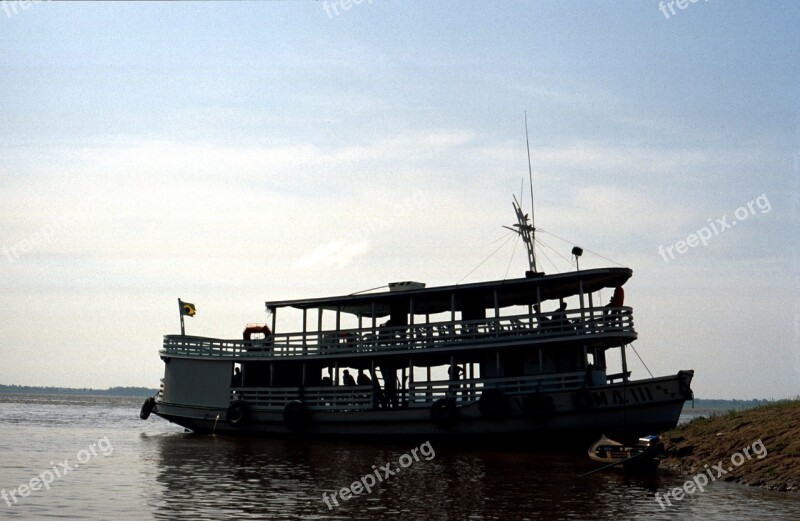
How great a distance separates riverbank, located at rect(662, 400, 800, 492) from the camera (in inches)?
675

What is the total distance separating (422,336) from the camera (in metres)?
26.2

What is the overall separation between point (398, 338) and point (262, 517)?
1362 centimetres

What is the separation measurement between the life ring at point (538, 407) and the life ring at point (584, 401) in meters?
0.77

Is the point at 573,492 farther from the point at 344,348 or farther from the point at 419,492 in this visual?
the point at 344,348

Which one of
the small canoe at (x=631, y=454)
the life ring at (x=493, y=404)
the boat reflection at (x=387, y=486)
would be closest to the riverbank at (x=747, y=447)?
the small canoe at (x=631, y=454)

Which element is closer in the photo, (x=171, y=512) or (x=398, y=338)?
(x=171, y=512)

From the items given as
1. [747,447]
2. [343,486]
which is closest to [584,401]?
[747,447]

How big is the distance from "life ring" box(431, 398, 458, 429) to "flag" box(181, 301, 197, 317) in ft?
42.2

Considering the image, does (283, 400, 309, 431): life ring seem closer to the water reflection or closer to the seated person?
the seated person

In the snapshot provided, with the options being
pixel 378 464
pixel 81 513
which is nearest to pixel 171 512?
pixel 81 513

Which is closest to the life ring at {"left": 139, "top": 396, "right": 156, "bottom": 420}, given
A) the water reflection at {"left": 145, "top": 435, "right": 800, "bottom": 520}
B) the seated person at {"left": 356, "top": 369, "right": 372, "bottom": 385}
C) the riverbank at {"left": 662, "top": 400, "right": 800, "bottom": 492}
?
the seated person at {"left": 356, "top": 369, "right": 372, "bottom": 385}

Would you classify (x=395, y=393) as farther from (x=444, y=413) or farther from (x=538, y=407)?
(x=538, y=407)

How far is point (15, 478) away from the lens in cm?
1822

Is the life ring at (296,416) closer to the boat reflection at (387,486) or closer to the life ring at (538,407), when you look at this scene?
the boat reflection at (387,486)
